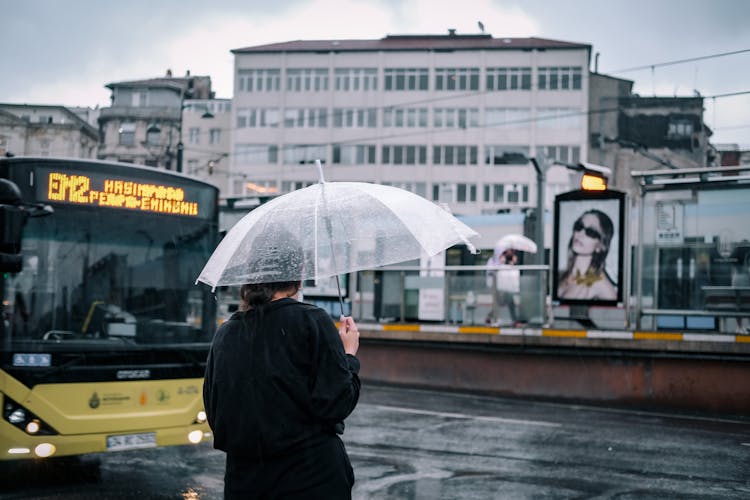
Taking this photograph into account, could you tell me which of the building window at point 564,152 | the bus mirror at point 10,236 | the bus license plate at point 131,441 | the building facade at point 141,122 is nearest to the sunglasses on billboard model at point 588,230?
the bus license plate at point 131,441

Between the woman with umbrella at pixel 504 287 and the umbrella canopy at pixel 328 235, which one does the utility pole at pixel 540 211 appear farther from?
the umbrella canopy at pixel 328 235

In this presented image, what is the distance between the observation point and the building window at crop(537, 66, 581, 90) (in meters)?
70.6

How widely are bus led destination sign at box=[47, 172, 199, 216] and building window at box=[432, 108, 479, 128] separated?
64153 mm

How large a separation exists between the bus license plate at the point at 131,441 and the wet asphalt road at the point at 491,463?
379 mm

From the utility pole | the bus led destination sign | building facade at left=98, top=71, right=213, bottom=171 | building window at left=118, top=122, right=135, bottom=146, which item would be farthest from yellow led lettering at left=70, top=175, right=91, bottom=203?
building window at left=118, top=122, right=135, bottom=146

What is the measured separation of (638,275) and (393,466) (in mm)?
7070

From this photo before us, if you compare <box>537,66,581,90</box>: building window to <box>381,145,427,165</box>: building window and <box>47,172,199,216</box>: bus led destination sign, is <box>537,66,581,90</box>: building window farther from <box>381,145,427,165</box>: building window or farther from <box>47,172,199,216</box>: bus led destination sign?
<box>47,172,199,216</box>: bus led destination sign

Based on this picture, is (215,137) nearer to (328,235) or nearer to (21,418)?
(21,418)

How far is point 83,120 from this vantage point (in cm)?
2958

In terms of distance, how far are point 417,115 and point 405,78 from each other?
3.51 metres

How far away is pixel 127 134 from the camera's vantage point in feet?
268

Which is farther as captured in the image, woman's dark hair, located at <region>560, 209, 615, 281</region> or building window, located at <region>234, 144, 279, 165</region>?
Result: building window, located at <region>234, 144, 279, 165</region>

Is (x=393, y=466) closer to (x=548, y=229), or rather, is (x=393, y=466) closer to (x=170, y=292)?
(x=170, y=292)

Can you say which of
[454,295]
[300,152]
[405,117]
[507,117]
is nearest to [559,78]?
[507,117]
